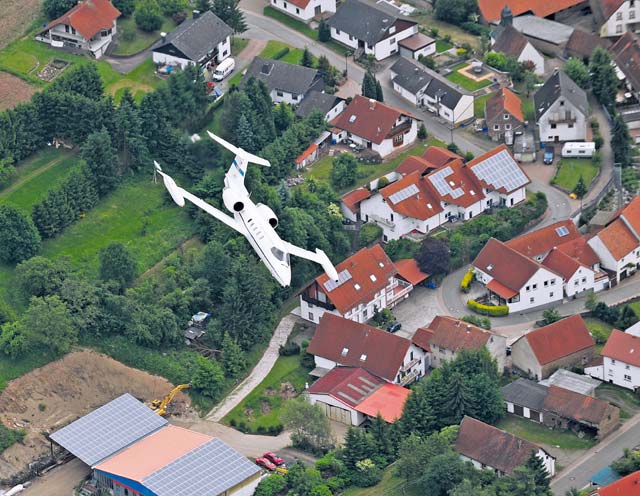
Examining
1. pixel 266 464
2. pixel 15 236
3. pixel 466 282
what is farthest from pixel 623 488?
pixel 15 236

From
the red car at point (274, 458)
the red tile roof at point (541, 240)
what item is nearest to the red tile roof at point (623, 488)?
the red car at point (274, 458)

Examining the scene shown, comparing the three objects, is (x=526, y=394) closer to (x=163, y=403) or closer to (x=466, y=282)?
(x=466, y=282)

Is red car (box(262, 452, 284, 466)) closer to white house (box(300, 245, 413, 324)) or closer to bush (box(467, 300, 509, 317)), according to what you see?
white house (box(300, 245, 413, 324))

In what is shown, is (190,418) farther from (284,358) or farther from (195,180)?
(195,180)

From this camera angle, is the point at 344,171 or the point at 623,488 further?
the point at 344,171

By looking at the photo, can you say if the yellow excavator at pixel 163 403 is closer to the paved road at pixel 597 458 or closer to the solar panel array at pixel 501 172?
the paved road at pixel 597 458

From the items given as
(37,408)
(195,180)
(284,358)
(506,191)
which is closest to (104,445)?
(37,408)

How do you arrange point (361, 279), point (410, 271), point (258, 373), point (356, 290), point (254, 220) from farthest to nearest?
point (410, 271) < point (361, 279) < point (356, 290) < point (258, 373) < point (254, 220)
